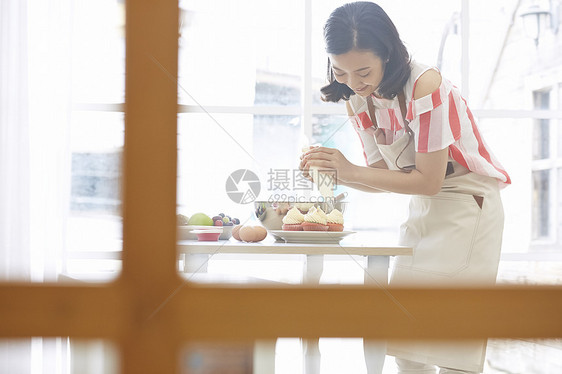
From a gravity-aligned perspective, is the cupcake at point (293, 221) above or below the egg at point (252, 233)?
above

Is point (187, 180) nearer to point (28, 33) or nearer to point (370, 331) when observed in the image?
point (28, 33)

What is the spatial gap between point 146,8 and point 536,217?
345 centimetres

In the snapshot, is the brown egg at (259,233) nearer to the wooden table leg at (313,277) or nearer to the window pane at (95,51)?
the wooden table leg at (313,277)

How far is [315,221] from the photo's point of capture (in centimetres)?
141

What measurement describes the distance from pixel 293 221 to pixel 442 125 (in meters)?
0.41

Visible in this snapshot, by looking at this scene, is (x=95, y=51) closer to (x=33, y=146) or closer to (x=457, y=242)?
(x=33, y=146)

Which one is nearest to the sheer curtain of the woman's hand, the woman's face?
the woman's hand

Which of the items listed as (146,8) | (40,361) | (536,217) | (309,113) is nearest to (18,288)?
(146,8)

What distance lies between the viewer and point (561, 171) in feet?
11.1

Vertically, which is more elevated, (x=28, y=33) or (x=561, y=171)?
(x=28, y=33)

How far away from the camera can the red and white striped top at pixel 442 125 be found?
4.03 feet

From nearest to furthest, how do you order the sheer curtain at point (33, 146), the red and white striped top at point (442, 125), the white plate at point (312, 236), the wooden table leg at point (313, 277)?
the red and white striped top at point (442, 125) → the white plate at point (312, 236) → the wooden table leg at point (313, 277) → the sheer curtain at point (33, 146)

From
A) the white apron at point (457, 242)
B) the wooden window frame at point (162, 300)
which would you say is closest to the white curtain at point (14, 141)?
the white apron at point (457, 242)

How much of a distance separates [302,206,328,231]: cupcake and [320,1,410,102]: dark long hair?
1.04 ft
